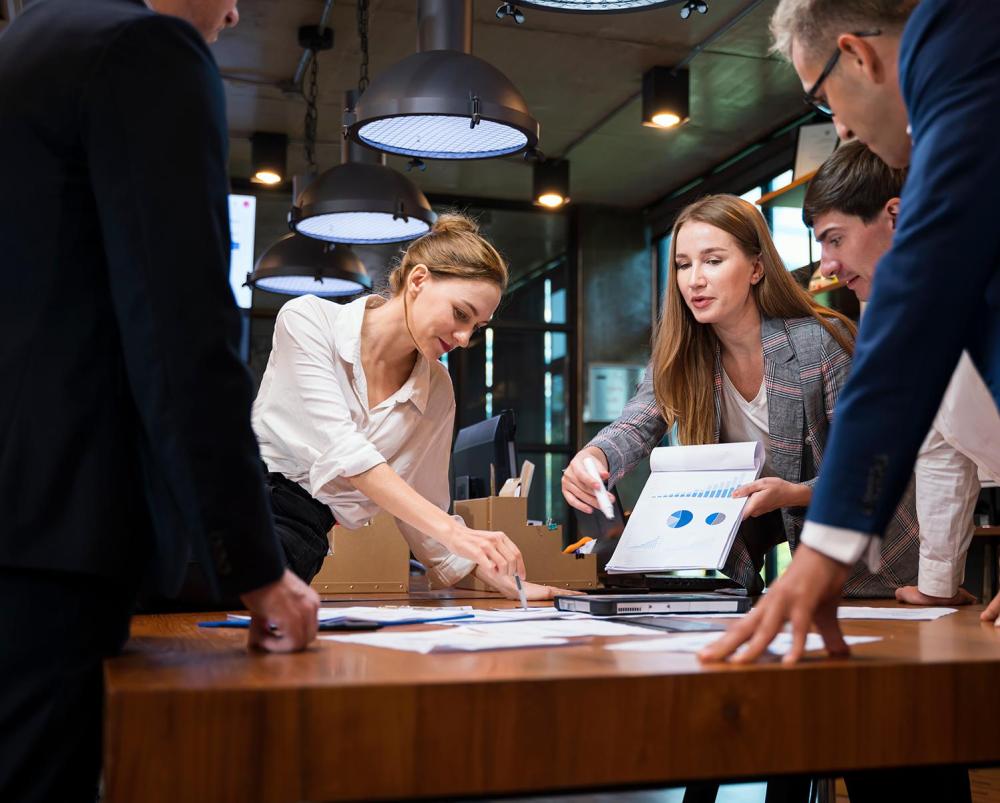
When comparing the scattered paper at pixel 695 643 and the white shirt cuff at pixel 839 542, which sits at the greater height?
the white shirt cuff at pixel 839 542

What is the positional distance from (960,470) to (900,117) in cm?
85

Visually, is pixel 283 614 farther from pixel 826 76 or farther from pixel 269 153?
pixel 269 153

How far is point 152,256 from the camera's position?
3.12 feet

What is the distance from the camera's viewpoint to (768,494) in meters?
1.89

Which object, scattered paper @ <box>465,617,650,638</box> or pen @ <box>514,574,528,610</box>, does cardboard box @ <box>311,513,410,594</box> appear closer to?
pen @ <box>514,574,528,610</box>

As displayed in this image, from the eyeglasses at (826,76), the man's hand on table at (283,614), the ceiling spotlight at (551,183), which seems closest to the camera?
the man's hand on table at (283,614)

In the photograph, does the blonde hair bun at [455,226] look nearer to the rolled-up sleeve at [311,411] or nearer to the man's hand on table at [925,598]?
the rolled-up sleeve at [311,411]

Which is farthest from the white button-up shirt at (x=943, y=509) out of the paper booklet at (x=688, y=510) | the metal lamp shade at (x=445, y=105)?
the metal lamp shade at (x=445, y=105)

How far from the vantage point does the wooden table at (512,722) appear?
76cm

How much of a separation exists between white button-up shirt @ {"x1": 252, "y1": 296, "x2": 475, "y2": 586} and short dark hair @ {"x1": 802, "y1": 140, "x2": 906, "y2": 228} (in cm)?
95

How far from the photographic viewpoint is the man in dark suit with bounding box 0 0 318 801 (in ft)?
3.05

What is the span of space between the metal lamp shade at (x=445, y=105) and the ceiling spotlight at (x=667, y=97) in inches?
139

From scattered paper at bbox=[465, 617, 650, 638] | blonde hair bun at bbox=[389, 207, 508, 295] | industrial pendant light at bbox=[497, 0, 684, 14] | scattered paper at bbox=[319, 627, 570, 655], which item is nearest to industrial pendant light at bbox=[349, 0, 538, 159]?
blonde hair bun at bbox=[389, 207, 508, 295]

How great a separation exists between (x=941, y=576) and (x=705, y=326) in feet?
2.65
